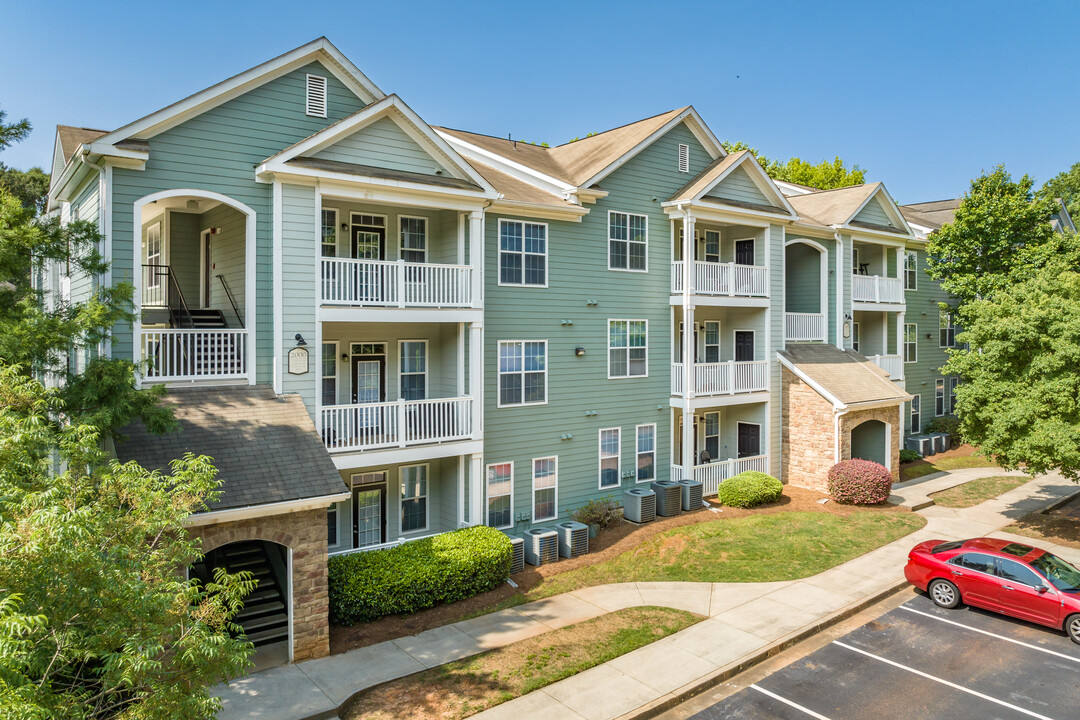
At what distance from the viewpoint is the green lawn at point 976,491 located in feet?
74.8

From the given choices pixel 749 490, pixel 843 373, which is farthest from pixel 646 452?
pixel 843 373

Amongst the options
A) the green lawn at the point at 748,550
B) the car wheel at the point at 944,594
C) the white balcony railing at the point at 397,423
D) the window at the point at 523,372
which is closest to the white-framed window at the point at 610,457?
the window at the point at 523,372

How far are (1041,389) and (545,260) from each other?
13.1 metres

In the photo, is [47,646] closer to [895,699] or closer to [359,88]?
[895,699]

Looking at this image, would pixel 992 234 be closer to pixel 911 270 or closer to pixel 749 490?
pixel 911 270

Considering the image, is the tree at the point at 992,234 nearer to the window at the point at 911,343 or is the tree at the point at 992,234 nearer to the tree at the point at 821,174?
the window at the point at 911,343

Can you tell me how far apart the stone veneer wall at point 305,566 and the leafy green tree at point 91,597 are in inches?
150

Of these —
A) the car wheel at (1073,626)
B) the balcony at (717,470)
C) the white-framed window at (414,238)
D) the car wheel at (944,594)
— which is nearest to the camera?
the car wheel at (1073,626)

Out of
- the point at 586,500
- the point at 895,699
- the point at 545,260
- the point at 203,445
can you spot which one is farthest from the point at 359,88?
the point at 895,699

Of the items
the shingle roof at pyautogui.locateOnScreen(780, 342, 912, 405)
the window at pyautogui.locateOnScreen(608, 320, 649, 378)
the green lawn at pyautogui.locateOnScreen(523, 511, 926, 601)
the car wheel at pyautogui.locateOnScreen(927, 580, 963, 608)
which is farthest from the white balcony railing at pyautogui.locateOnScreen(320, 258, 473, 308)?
the shingle roof at pyautogui.locateOnScreen(780, 342, 912, 405)

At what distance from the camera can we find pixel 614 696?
1082 cm

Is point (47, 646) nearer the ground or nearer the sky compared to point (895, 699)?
nearer the sky

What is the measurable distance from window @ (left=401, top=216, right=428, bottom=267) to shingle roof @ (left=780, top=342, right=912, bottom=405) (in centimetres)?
1344

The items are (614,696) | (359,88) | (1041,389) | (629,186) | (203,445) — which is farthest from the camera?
(629,186)
